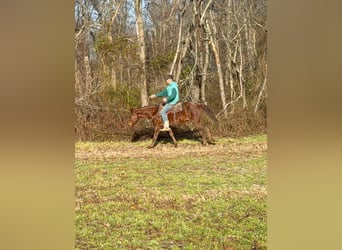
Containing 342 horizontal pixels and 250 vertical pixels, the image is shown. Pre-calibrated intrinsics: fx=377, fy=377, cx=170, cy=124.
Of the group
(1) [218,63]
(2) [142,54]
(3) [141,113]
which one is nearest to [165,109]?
(3) [141,113]

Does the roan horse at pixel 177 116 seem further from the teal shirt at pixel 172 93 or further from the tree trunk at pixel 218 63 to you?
the tree trunk at pixel 218 63

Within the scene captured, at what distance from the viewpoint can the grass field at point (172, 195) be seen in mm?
2814

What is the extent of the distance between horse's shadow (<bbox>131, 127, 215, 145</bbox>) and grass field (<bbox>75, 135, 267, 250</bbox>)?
1.4 inches

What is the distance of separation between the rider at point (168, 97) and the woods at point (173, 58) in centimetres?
7

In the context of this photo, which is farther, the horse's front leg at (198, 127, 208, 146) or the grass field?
the horse's front leg at (198, 127, 208, 146)

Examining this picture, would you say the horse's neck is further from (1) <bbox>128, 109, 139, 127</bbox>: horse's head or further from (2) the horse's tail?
(2) the horse's tail

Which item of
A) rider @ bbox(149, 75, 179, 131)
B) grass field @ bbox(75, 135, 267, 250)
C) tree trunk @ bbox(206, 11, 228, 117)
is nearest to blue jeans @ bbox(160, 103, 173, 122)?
rider @ bbox(149, 75, 179, 131)

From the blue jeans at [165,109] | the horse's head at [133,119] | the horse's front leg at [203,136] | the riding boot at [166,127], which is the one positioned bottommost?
the horse's front leg at [203,136]

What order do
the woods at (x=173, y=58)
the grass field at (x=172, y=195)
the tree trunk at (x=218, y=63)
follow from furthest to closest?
the tree trunk at (x=218, y=63) → the woods at (x=173, y=58) → the grass field at (x=172, y=195)

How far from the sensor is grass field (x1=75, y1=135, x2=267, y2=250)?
9.23 ft

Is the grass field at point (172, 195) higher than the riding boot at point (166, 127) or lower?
lower

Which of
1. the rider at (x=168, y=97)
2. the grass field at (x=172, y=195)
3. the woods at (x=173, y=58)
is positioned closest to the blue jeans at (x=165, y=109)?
the rider at (x=168, y=97)
